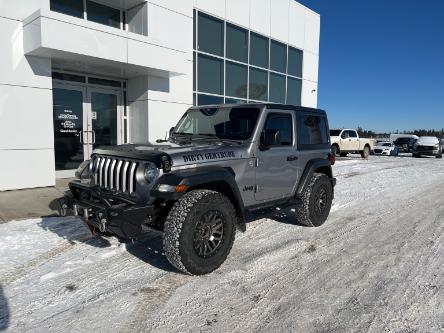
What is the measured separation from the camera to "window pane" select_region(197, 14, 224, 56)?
12.6 m

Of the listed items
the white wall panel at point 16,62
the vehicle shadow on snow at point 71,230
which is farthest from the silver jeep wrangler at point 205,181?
the white wall panel at point 16,62

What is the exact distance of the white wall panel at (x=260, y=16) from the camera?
14.4 meters

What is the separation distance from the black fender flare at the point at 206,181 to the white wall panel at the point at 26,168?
6.22 metres

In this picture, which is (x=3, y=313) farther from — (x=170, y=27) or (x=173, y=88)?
(x=170, y=27)

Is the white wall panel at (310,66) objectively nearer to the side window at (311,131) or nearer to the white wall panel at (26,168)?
the side window at (311,131)

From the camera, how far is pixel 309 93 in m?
18.3

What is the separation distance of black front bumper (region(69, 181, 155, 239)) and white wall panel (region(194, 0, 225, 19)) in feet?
32.9

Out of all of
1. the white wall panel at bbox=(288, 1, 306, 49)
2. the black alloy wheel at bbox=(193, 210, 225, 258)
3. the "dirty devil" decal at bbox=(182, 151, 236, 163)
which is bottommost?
the black alloy wheel at bbox=(193, 210, 225, 258)

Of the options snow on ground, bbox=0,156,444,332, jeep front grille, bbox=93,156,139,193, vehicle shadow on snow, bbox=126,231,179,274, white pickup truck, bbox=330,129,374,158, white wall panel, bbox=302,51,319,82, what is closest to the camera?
snow on ground, bbox=0,156,444,332

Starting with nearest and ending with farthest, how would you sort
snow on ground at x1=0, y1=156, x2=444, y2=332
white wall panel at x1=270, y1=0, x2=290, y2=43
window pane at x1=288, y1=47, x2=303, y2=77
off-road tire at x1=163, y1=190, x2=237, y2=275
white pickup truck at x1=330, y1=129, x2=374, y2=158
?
snow on ground at x1=0, y1=156, x2=444, y2=332 < off-road tire at x1=163, y1=190, x2=237, y2=275 < white wall panel at x1=270, y1=0, x2=290, y2=43 < window pane at x1=288, y1=47, x2=303, y2=77 < white pickup truck at x1=330, y1=129, x2=374, y2=158

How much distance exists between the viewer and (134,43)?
9.27 meters

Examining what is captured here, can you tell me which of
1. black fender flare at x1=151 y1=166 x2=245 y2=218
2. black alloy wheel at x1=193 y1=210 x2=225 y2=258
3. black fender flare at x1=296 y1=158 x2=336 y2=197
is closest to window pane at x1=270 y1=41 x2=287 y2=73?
black fender flare at x1=296 y1=158 x2=336 y2=197

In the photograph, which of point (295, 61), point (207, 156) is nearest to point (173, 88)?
point (207, 156)

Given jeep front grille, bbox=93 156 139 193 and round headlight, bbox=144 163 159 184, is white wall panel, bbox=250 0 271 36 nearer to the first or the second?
jeep front grille, bbox=93 156 139 193
